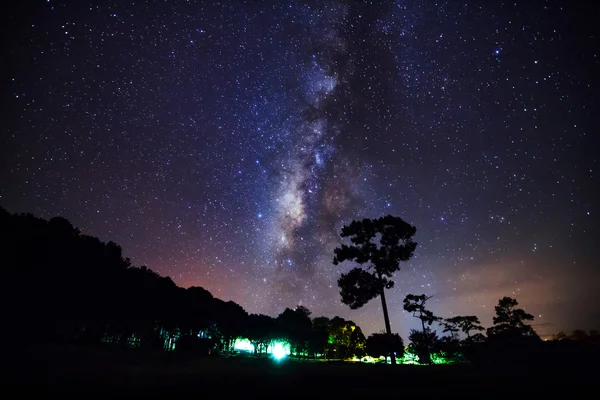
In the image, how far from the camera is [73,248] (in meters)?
35.2

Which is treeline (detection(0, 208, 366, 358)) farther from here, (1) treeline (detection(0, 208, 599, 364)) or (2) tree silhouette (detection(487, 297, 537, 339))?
(2) tree silhouette (detection(487, 297, 537, 339))

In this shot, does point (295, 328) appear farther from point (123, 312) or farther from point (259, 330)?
point (123, 312)

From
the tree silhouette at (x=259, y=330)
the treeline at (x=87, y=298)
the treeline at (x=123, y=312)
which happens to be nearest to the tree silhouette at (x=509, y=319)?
the treeline at (x=123, y=312)

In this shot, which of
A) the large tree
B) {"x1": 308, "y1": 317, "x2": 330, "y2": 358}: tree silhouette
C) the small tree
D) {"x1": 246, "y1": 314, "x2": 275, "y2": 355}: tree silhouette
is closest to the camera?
the large tree

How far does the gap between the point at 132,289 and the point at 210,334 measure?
33.0 meters

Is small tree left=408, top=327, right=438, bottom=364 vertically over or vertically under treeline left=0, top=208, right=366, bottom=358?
under

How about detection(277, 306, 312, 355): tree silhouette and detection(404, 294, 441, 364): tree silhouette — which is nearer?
detection(404, 294, 441, 364): tree silhouette

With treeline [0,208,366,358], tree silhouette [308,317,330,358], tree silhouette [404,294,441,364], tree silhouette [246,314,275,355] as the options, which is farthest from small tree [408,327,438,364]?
tree silhouette [246,314,275,355]

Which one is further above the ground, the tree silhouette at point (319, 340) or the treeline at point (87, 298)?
the treeline at point (87, 298)

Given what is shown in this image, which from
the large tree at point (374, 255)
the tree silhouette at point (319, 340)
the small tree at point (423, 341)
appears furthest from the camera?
the tree silhouette at point (319, 340)

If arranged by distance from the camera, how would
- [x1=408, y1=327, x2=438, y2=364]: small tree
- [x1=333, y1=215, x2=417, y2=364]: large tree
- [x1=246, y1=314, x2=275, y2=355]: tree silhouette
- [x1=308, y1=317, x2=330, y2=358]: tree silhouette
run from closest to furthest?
[x1=333, y1=215, x2=417, y2=364]: large tree, [x1=408, y1=327, x2=438, y2=364]: small tree, [x1=308, y1=317, x2=330, y2=358]: tree silhouette, [x1=246, y1=314, x2=275, y2=355]: tree silhouette

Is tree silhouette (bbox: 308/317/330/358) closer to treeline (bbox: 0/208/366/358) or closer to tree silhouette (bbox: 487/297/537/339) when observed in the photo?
treeline (bbox: 0/208/366/358)

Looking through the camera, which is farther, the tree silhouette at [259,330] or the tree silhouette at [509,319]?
the tree silhouette at [259,330]

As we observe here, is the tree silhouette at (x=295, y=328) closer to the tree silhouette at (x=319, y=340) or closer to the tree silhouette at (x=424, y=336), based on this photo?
the tree silhouette at (x=319, y=340)
